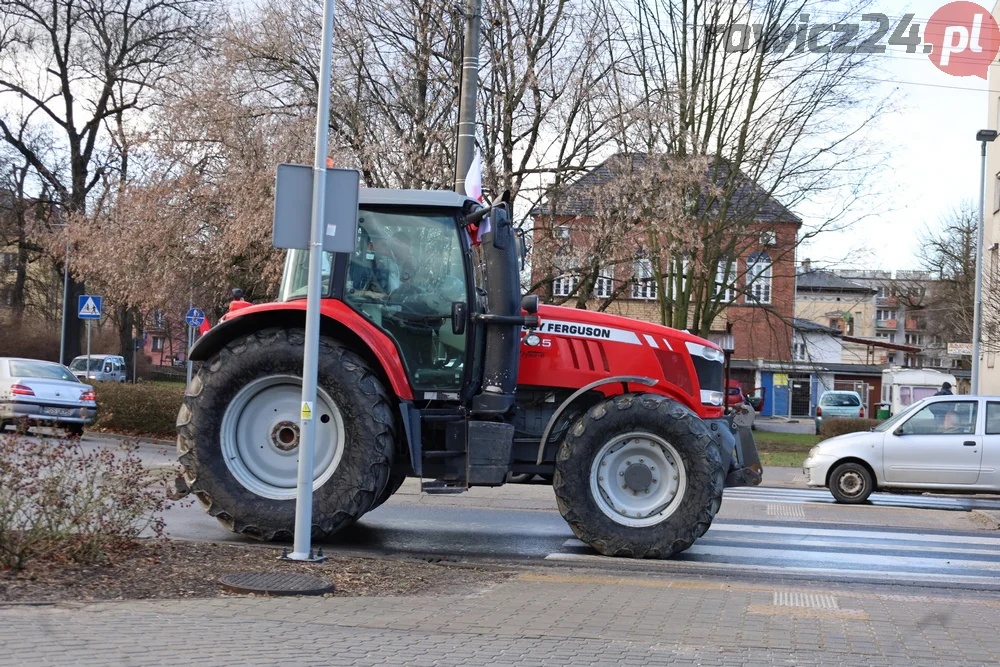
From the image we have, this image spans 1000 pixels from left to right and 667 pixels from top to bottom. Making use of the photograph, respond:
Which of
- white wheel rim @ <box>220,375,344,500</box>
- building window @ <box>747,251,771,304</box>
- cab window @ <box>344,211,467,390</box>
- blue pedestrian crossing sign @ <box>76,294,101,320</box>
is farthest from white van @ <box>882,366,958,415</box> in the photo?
white wheel rim @ <box>220,375,344,500</box>

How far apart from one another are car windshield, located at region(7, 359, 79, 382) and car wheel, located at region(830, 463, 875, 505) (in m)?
14.8

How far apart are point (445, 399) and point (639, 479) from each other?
1779 mm

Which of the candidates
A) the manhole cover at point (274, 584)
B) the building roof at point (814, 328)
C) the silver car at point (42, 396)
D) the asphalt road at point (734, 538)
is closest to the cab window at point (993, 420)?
the asphalt road at point (734, 538)

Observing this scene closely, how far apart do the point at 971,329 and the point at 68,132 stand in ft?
105

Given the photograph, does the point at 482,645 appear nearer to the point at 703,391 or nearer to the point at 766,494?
the point at 703,391

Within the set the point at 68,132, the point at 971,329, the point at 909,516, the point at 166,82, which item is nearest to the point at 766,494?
the point at 909,516

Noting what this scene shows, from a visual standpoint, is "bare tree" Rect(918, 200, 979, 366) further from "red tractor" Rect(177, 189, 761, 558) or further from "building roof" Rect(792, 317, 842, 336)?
"red tractor" Rect(177, 189, 761, 558)

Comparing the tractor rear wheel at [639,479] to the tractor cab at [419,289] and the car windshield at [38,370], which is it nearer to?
the tractor cab at [419,289]

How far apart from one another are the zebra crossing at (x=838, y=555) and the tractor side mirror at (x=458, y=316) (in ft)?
6.74

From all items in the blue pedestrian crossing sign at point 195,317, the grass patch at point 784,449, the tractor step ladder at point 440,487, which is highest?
the blue pedestrian crossing sign at point 195,317

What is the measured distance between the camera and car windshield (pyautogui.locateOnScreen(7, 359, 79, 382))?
21397 millimetres

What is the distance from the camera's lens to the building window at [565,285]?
23.2 metres

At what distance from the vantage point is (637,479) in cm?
923

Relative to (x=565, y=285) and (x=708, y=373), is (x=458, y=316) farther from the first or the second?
(x=565, y=285)
